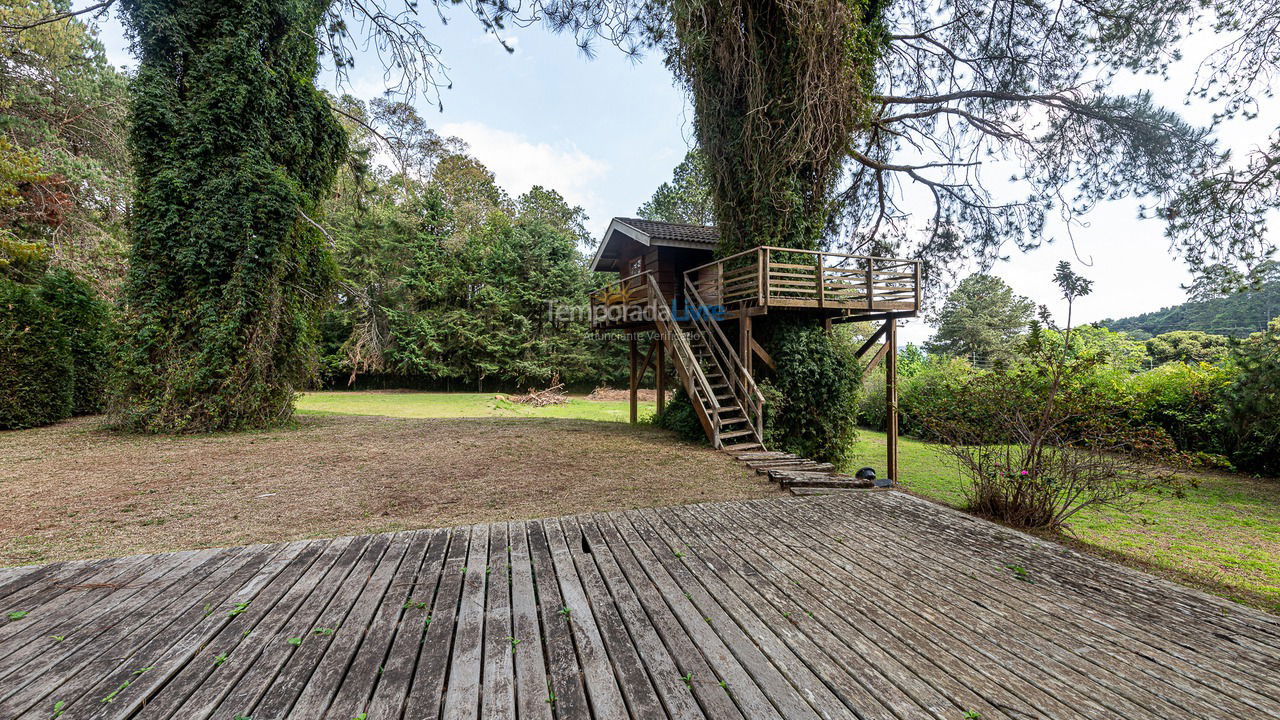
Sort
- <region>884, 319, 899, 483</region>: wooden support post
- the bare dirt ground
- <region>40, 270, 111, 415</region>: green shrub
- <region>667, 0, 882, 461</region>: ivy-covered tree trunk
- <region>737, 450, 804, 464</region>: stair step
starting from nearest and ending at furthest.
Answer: the bare dirt ground, <region>737, 450, 804, 464</region>: stair step, <region>667, 0, 882, 461</region>: ivy-covered tree trunk, <region>884, 319, 899, 483</region>: wooden support post, <region>40, 270, 111, 415</region>: green shrub

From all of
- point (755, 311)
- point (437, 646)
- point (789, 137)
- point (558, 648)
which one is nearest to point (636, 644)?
point (558, 648)

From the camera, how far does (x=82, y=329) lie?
33.9 ft

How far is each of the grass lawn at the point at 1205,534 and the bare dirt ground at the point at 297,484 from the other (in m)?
3.52

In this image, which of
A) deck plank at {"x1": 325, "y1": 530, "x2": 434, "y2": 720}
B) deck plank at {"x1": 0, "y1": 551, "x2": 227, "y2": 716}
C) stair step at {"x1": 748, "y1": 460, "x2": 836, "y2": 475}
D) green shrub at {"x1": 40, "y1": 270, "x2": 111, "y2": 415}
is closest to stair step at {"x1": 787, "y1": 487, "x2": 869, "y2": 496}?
stair step at {"x1": 748, "y1": 460, "x2": 836, "y2": 475}

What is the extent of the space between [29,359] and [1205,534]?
1977cm

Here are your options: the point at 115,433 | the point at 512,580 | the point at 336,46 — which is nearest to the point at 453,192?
the point at 115,433

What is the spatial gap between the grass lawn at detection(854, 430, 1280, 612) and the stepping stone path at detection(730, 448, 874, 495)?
1.48 metres

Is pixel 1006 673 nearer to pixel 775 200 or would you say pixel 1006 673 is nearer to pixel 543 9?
pixel 543 9

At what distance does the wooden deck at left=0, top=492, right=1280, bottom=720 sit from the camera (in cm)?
188

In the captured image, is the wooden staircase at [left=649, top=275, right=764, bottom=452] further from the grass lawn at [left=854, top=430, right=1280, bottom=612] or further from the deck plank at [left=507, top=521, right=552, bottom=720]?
the deck plank at [left=507, top=521, right=552, bottom=720]

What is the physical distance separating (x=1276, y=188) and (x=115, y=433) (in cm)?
1886

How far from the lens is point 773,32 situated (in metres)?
8.87

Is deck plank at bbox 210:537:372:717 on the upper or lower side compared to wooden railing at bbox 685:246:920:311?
lower

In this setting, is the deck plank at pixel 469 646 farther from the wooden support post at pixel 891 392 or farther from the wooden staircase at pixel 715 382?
the wooden support post at pixel 891 392
